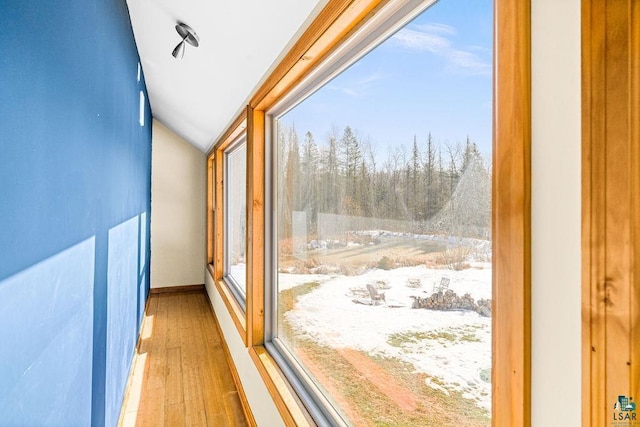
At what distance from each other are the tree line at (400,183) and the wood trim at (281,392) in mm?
733

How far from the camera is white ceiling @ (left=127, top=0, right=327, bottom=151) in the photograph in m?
1.49

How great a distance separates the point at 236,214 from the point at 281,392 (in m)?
2.67

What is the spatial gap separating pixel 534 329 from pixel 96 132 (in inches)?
64.3

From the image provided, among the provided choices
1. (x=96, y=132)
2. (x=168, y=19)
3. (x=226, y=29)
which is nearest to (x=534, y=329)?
(x=96, y=132)

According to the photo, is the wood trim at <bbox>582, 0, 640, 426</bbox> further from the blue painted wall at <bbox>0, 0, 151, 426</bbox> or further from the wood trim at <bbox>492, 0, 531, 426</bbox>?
the blue painted wall at <bbox>0, 0, 151, 426</bbox>

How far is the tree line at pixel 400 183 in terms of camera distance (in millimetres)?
794

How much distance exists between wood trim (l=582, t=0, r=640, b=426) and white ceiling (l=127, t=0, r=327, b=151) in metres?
1.04

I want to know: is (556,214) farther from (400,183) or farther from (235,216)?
(235,216)

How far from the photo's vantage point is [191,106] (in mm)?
3652

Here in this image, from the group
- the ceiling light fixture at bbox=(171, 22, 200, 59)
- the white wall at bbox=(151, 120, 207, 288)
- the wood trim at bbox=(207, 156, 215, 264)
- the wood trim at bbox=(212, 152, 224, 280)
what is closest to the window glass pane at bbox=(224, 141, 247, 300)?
the wood trim at bbox=(212, 152, 224, 280)

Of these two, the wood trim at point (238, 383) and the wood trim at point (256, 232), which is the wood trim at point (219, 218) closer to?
the wood trim at point (238, 383)

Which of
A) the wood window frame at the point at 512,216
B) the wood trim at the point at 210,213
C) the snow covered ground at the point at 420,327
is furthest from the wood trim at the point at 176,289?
the wood window frame at the point at 512,216

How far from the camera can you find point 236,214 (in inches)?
160

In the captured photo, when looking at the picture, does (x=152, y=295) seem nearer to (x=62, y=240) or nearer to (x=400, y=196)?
(x=62, y=240)
